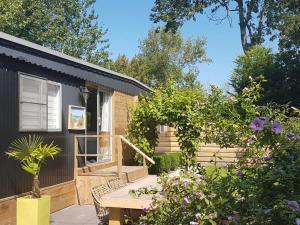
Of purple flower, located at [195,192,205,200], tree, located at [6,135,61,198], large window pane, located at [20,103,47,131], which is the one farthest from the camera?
large window pane, located at [20,103,47,131]

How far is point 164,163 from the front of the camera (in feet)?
52.4

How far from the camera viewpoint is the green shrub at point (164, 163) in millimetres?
15414

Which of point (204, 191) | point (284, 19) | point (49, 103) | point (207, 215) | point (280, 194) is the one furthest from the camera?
point (284, 19)

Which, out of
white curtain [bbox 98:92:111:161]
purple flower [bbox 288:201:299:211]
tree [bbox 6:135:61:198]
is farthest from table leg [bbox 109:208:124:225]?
white curtain [bbox 98:92:111:161]

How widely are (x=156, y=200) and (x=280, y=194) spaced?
177cm

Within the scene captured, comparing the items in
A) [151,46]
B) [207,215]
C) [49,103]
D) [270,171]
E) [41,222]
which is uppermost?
[151,46]

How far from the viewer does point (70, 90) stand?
35.8ft

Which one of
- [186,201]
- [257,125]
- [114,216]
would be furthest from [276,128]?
[114,216]

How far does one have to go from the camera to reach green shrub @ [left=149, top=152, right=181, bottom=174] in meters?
15.4

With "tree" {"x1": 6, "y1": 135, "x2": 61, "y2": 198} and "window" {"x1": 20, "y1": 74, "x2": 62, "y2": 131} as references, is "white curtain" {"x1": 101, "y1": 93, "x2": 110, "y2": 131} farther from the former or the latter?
"tree" {"x1": 6, "y1": 135, "x2": 61, "y2": 198}

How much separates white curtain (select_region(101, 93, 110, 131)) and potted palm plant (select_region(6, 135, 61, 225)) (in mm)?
4332

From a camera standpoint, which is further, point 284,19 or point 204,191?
point 284,19

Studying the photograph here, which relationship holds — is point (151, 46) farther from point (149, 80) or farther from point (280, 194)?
point (280, 194)

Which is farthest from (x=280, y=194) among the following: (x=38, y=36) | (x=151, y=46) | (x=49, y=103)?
(x=151, y=46)
